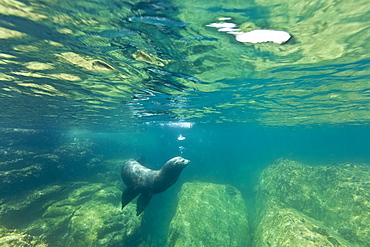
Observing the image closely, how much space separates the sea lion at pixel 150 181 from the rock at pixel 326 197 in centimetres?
645

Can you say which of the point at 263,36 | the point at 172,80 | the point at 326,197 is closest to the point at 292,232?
the point at 326,197

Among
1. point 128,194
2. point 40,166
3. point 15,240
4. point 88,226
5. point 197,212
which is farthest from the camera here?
point 40,166

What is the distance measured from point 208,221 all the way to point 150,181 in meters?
6.10

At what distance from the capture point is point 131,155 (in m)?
35.4

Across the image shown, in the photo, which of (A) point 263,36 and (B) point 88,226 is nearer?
(A) point 263,36

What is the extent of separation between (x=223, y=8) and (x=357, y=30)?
539 centimetres

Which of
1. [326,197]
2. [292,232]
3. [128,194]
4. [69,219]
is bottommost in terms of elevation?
[69,219]

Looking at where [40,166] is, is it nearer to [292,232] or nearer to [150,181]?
[150,181]

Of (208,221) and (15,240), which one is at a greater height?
(15,240)

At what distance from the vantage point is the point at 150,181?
8430mm

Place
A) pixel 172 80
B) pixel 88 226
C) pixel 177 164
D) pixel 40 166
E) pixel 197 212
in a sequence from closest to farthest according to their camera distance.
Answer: pixel 177 164 → pixel 88 226 → pixel 172 80 → pixel 197 212 → pixel 40 166

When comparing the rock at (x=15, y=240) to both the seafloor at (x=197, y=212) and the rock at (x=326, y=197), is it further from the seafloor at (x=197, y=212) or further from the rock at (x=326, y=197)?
the rock at (x=326, y=197)

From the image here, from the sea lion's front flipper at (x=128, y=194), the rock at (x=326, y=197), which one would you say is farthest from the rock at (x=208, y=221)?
the sea lion's front flipper at (x=128, y=194)

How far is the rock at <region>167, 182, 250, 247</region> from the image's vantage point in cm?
1051
